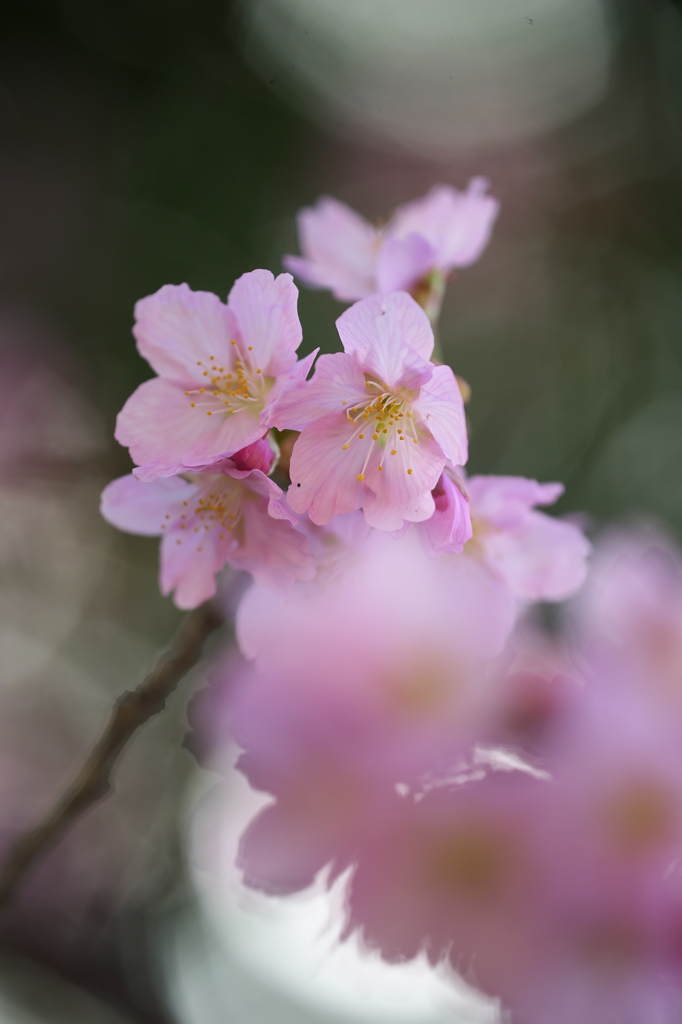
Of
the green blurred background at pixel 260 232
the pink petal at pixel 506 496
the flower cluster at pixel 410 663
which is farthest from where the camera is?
the green blurred background at pixel 260 232

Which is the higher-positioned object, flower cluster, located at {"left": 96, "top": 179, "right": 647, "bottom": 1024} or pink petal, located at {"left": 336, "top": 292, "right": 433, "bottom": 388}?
pink petal, located at {"left": 336, "top": 292, "right": 433, "bottom": 388}

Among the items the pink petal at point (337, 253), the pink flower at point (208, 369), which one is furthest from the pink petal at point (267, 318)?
the pink petal at point (337, 253)

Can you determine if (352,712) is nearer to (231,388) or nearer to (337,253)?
(231,388)

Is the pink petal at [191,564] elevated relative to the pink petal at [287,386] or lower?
lower

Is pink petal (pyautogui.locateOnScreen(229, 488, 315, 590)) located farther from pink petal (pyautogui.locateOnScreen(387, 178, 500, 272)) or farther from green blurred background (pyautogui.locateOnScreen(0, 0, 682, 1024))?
green blurred background (pyautogui.locateOnScreen(0, 0, 682, 1024))

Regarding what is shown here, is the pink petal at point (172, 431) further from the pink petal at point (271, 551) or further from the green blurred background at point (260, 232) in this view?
the green blurred background at point (260, 232)

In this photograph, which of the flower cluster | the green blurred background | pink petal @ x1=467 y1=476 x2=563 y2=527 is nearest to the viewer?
the flower cluster

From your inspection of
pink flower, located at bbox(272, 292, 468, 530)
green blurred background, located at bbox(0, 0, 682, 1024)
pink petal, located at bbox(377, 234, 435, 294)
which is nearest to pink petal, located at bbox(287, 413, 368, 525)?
pink flower, located at bbox(272, 292, 468, 530)

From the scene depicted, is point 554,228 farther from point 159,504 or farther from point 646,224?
point 159,504

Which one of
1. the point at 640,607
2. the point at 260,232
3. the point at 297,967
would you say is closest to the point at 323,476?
the point at 640,607
